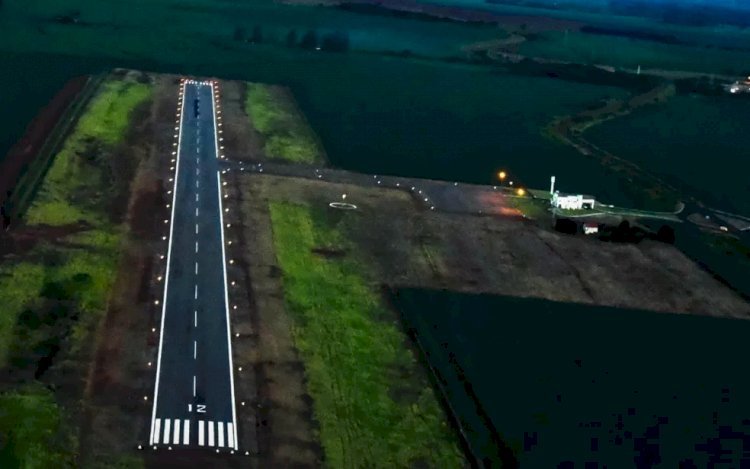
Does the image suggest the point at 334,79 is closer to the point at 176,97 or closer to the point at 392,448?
the point at 176,97

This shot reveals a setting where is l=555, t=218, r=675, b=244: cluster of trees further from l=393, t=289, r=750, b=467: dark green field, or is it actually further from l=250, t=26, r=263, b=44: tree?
l=250, t=26, r=263, b=44: tree

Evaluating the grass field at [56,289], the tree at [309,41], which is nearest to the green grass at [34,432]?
the grass field at [56,289]

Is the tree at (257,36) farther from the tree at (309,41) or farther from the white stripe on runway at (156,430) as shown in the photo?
the white stripe on runway at (156,430)

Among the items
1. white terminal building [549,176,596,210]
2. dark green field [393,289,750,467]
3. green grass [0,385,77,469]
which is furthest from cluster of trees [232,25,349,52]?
green grass [0,385,77,469]

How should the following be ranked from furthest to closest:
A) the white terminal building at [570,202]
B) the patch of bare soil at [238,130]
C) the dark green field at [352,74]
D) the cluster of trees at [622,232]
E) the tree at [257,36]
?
the tree at [257,36]
the dark green field at [352,74]
the patch of bare soil at [238,130]
the white terminal building at [570,202]
the cluster of trees at [622,232]

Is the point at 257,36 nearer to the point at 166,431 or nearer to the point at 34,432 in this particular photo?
the point at 166,431

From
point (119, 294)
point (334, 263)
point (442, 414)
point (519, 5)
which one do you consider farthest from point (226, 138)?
point (519, 5)
